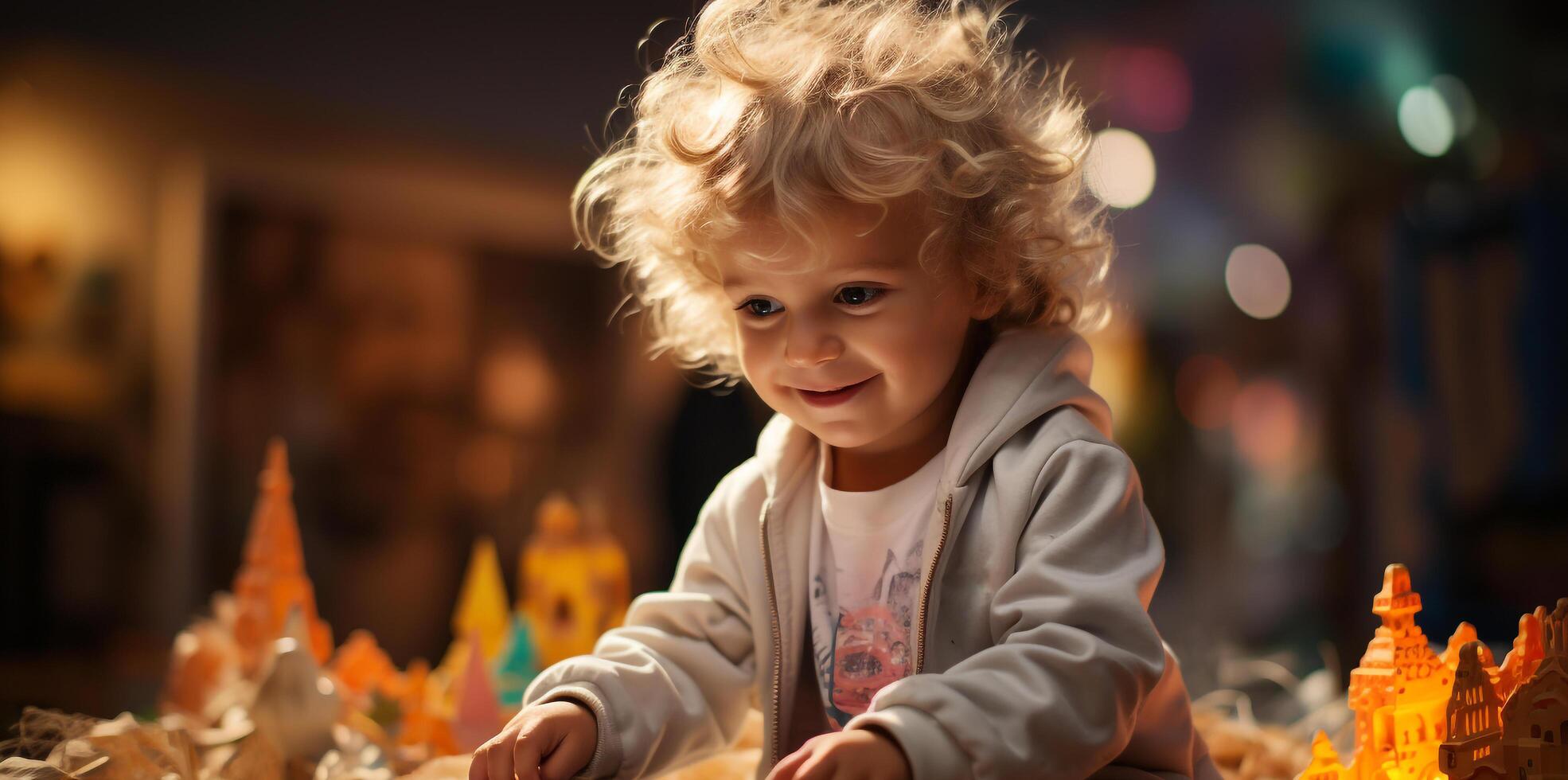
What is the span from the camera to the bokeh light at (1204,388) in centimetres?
253

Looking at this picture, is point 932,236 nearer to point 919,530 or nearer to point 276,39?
point 919,530

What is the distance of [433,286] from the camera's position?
2.48m

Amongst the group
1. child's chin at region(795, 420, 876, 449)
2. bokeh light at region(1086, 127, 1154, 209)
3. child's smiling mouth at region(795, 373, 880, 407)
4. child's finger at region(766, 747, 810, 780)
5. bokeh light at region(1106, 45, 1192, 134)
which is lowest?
child's finger at region(766, 747, 810, 780)

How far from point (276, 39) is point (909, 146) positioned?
1658 mm

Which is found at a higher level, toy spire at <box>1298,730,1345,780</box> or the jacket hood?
the jacket hood

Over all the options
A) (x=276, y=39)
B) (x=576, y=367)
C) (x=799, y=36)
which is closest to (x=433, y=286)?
(x=576, y=367)

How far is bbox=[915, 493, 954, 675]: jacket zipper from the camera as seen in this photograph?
876 millimetres

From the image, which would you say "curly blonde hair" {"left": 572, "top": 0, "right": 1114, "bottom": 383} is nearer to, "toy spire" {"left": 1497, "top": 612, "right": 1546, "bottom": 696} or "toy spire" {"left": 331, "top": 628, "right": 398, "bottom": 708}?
"toy spire" {"left": 1497, "top": 612, "right": 1546, "bottom": 696}

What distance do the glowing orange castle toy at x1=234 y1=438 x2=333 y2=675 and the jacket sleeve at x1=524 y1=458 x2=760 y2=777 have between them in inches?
24.4

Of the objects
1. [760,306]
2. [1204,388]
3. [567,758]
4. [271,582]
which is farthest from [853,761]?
[1204,388]

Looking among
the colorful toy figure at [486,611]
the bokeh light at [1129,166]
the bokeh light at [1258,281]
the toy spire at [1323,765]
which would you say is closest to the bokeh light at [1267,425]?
the bokeh light at [1258,281]

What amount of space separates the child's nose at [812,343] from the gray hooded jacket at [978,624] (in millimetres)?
120

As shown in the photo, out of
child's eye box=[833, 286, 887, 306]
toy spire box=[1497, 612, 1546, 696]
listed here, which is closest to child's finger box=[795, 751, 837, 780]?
child's eye box=[833, 286, 887, 306]

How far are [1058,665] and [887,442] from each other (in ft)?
0.92
